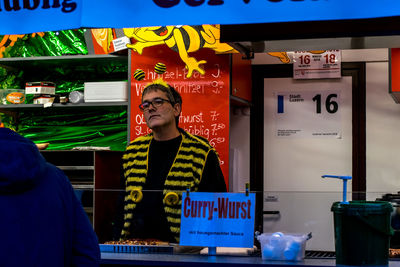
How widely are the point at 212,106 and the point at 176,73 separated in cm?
42

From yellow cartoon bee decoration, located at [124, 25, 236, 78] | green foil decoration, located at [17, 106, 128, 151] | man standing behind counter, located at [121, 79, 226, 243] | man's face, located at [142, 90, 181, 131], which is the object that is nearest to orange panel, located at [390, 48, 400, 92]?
yellow cartoon bee decoration, located at [124, 25, 236, 78]

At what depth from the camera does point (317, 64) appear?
5238 millimetres

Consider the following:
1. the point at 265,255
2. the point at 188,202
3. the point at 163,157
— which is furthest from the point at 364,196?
the point at 163,157

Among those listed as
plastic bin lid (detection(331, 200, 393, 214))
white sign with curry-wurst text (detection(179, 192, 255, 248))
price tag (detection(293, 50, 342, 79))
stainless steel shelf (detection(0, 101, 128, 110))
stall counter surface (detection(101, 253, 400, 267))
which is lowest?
stall counter surface (detection(101, 253, 400, 267))

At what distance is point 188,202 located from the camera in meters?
2.75

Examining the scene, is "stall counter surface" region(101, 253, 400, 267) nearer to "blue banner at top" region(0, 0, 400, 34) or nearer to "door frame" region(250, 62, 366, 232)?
"blue banner at top" region(0, 0, 400, 34)

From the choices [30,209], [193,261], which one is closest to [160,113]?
[193,261]

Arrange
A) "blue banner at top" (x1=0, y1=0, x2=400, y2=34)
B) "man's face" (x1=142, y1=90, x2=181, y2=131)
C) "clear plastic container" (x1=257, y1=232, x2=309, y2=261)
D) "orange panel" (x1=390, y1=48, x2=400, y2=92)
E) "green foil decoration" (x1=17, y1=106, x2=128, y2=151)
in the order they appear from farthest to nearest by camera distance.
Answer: "green foil decoration" (x1=17, y1=106, x2=128, y2=151)
"orange panel" (x1=390, y1=48, x2=400, y2=92)
"man's face" (x1=142, y1=90, x2=181, y2=131)
"clear plastic container" (x1=257, y1=232, x2=309, y2=261)
"blue banner at top" (x1=0, y1=0, x2=400, y2=34)

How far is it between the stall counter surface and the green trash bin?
80mm

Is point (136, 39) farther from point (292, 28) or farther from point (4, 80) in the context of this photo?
point (292, 28)

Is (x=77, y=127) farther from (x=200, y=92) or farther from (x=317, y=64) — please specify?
(x=317, y=64)

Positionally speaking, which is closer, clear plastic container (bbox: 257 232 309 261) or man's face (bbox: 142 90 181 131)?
clear plastic container (bbox: 257 232 309 261)

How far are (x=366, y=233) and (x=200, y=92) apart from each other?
2589 millimetres

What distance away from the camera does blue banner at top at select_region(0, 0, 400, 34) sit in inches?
85.6
